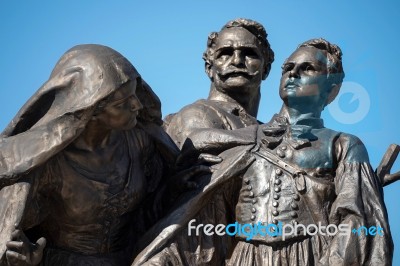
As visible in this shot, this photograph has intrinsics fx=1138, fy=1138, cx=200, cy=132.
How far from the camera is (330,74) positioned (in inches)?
337

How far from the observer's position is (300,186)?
812 centimetres

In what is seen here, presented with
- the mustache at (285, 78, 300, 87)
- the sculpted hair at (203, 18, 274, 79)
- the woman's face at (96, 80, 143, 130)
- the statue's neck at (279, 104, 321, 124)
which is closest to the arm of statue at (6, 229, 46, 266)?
the woman's face at (96, 80, 143, 130)

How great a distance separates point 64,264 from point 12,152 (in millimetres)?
936

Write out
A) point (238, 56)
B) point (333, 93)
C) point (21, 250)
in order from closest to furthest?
point (21, 250), point (333, 93), point (238, 56)

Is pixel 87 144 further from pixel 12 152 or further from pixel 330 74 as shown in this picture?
pixel 330 74

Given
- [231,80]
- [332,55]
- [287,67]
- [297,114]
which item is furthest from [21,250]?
[332,55]

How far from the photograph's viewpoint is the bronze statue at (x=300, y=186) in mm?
7984

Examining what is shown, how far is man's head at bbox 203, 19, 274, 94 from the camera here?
366 inches

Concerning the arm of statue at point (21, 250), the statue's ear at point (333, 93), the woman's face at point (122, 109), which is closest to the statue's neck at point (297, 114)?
the statue's ear at point (333, 93)

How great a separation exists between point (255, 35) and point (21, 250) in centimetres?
298

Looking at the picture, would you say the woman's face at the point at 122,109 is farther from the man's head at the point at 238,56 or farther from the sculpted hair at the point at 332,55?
the sculpted hair at the point at 332,55

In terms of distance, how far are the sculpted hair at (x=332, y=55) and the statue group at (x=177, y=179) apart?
11 millimetres

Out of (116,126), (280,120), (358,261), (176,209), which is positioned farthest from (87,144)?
(358,261)

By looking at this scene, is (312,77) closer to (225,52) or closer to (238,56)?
(238,56)
